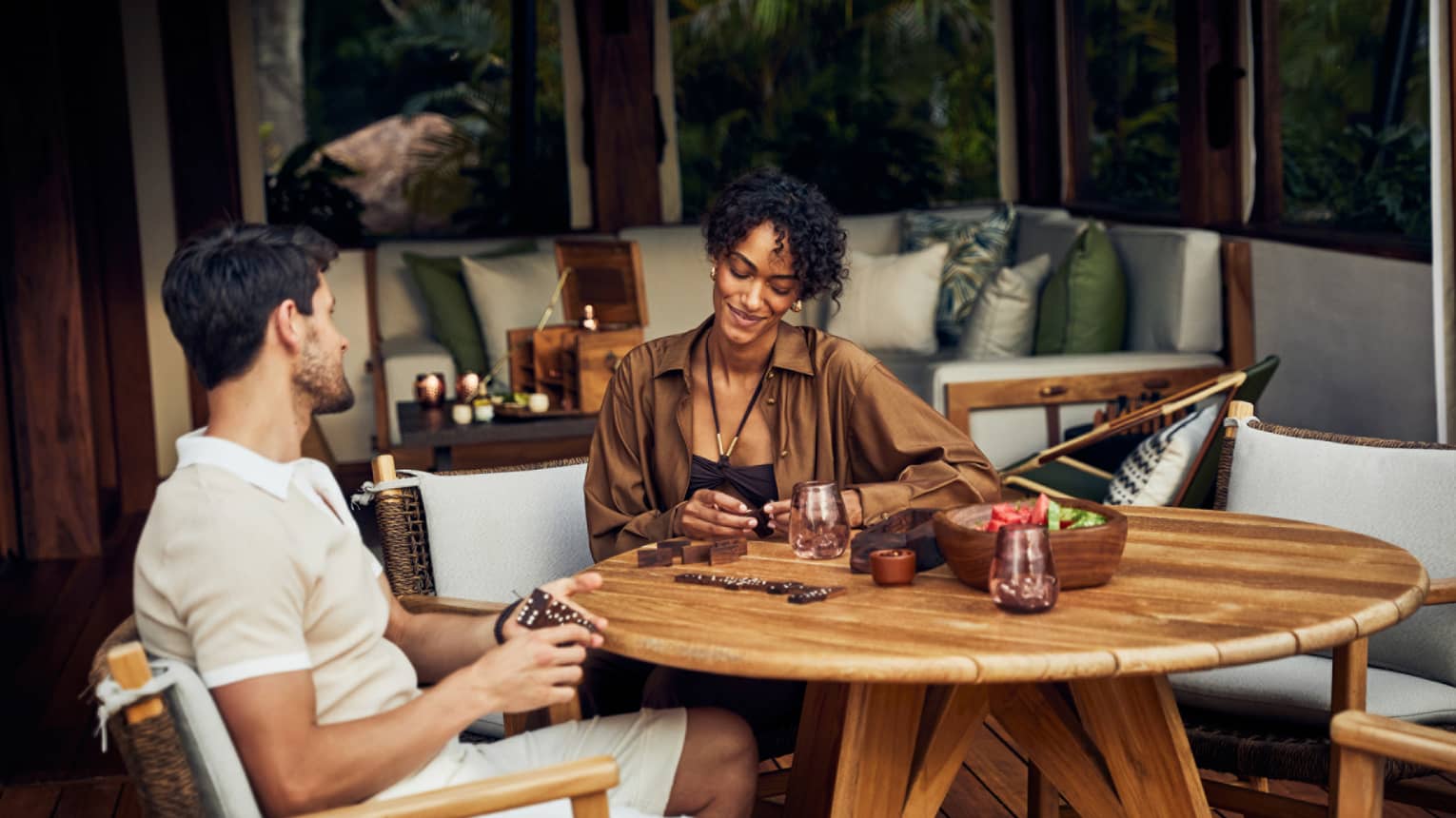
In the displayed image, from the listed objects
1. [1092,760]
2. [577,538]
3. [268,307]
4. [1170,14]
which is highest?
[1170,14]

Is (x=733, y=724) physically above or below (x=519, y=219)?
below

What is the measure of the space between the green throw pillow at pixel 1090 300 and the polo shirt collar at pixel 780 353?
8.80ft

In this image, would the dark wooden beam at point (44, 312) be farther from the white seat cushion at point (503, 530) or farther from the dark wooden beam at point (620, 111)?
the white seat cushion at point (503, 530)

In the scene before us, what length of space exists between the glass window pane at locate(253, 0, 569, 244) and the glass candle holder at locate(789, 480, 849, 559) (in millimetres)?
5654

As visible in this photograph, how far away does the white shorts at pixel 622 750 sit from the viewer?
6.80ft

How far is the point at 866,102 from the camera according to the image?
8.01m

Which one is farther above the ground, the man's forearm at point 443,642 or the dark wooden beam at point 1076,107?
the dark wooden beam at point 1076,107

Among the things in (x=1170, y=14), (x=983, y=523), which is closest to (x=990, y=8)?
(x=1170, y=14)

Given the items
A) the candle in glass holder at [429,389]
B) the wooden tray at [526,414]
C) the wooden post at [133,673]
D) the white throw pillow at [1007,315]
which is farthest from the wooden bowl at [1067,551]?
the white throw pillow at [1007,315]

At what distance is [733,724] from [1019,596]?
0.49 m

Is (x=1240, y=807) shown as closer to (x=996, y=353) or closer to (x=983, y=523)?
(x=983, y=523)

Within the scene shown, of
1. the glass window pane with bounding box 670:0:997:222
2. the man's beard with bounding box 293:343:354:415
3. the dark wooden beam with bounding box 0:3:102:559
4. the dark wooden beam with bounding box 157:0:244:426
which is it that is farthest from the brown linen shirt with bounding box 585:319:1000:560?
the glass window pane with bounding box 670:0:997:222

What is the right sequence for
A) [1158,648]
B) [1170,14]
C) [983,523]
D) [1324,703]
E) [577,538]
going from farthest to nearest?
1. [1170,14]
2. [577,538]
3. [1324,703]
4. [983,523]
5. [1158,648]

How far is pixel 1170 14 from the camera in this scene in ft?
19.7
